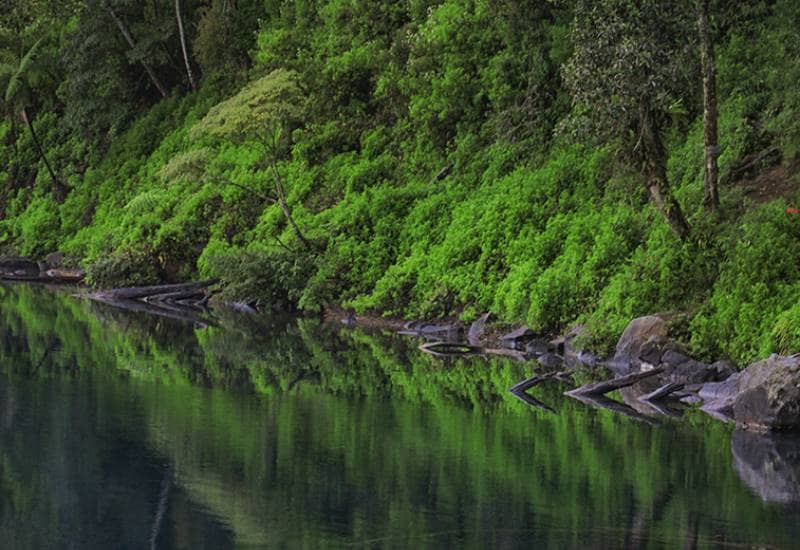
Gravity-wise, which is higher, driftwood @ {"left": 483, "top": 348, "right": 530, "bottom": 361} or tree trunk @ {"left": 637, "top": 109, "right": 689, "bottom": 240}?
tree trunk @ {"left": 637, "top": 109, "right": 689, "bottom": 240}

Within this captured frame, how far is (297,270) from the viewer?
3456 cm

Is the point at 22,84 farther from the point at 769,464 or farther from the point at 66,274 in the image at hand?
the point at 769,464

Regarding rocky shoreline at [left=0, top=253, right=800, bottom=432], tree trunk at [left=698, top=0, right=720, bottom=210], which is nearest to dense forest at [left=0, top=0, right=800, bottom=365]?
tree trunk at [left=698, top=0, right=720, bottom=210]

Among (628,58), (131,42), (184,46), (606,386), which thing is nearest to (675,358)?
(606,386)

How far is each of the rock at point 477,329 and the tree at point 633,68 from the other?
204 inches

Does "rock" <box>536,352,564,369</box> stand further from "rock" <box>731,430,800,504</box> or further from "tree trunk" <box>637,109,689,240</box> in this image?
"rock" <box>731,430,800,504</box>

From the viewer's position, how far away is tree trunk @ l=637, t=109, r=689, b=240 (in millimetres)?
24938

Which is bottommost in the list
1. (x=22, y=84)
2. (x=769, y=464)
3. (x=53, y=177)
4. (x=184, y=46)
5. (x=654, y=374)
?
(x=769, y=464)

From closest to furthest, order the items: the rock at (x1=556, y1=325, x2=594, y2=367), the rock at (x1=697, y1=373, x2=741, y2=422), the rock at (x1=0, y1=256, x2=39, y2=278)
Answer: the rock at (x1=697, y1=373, x2=741, y2=422)
the rock at (x1=556, y1=325, x2=594, y2=367)
the rock at (x1=0, y1=256, x2=39, y2=278)

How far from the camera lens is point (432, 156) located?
37.8 m

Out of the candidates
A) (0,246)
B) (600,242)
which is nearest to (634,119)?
(600,242)

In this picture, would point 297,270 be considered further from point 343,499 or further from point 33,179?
point 33,179

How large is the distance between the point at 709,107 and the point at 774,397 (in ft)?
25.0

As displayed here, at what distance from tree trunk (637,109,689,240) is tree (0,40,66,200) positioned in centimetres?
3065
